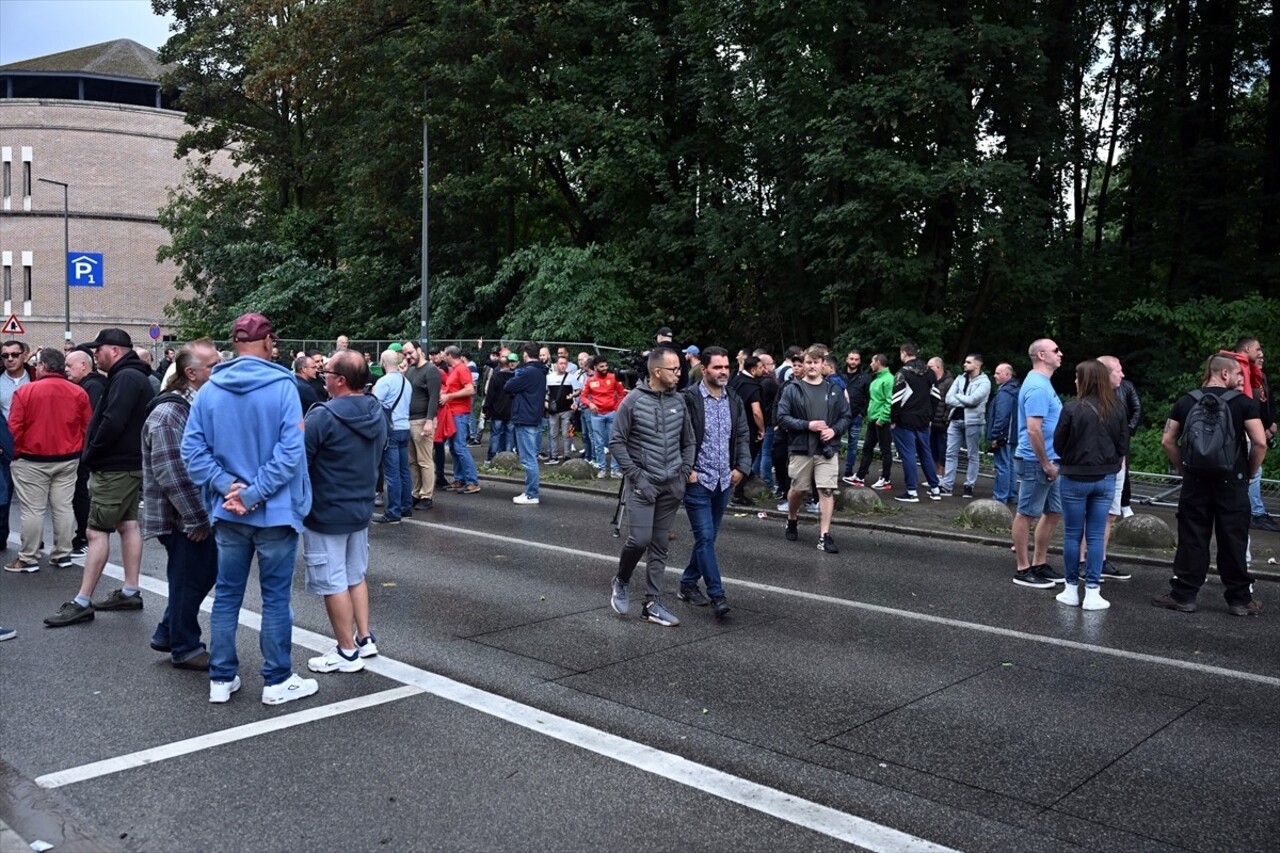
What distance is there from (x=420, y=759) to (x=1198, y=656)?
4915 millimetres

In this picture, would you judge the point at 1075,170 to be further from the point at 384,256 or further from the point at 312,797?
the point at 312,797

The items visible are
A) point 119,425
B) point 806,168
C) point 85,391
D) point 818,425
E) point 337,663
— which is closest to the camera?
point 337,663

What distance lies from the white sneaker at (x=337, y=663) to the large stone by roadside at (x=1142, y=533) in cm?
771

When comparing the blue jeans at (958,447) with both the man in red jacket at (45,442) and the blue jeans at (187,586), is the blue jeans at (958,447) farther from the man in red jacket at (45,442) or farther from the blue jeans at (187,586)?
the blue jeans at (187,586)

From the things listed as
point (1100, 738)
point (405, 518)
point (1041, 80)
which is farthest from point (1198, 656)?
point (1041, 80)

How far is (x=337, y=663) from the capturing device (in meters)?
6.52

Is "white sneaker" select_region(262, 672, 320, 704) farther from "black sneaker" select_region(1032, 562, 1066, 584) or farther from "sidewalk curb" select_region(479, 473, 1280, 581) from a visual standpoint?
"sidewalk curb" select_region(479, 473, 1280, 581)

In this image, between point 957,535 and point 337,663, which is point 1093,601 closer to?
point 957,535

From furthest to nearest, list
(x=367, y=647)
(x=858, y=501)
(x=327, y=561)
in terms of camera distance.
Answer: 1. (x=858, y=501)
2. (x=367, y=647)
3. (x=327, y=561)

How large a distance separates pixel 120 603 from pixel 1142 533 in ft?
29.6

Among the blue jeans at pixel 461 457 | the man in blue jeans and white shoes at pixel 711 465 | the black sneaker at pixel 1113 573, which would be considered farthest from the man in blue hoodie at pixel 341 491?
the blue jeans at pixel 461 457

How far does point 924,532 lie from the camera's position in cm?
1200

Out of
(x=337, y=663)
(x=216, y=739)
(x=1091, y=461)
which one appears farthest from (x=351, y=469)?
(x=1091, y=461)

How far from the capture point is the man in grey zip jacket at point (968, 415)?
14.6 m
